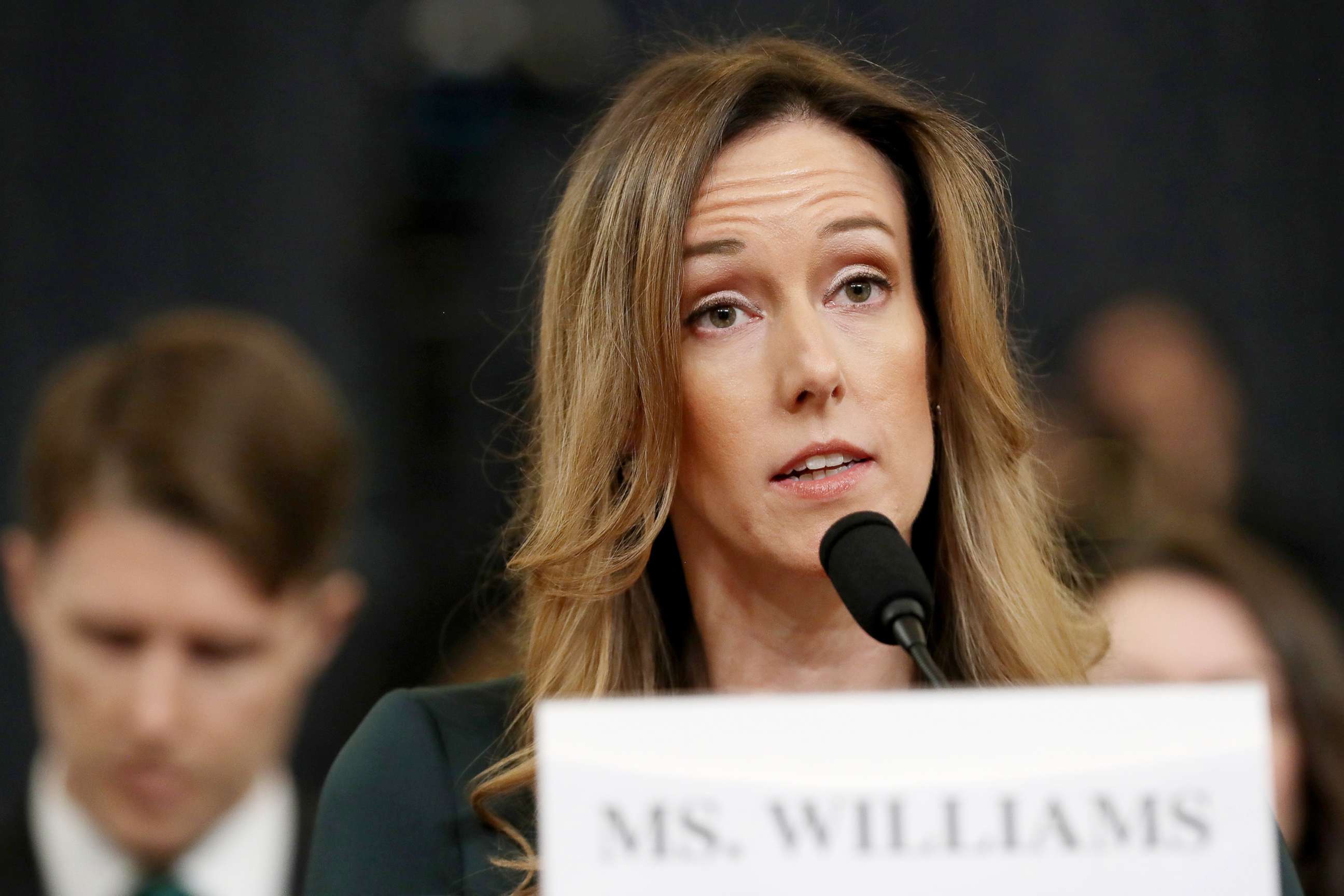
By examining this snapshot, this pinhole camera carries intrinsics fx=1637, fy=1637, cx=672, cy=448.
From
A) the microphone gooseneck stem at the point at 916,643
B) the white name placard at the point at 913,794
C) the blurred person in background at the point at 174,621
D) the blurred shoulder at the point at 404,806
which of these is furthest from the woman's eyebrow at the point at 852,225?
the blurred person in background at the point at 174,621

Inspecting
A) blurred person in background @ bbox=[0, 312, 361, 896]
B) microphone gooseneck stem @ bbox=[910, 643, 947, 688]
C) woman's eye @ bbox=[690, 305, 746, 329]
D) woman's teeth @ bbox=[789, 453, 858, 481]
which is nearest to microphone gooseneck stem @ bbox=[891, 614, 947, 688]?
microphone gooseneck stem @ bbox=[910, 643, 947, 688]

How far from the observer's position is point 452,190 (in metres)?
3.34

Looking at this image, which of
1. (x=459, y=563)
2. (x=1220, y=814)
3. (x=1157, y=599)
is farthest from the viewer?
(x=459, y=563)

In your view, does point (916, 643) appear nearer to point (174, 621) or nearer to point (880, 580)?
point (880, 580)

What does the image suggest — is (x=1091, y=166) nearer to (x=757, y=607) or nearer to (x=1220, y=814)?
(x=757, y=607)

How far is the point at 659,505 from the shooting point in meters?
1.72

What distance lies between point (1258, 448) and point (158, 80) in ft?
8.45

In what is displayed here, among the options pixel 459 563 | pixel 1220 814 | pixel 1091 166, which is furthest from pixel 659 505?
pixel 1091 166

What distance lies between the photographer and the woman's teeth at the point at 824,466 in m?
1.63

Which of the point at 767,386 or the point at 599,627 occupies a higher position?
the point at 767,386

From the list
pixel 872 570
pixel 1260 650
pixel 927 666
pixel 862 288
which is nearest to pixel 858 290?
pixel 862 288

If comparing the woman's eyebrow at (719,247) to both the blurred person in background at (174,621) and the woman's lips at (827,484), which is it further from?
the blurred person in background at (174,621)

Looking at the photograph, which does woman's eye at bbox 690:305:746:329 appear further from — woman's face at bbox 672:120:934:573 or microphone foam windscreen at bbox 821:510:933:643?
microphone foam windscreen at bbox 821:510:933:643

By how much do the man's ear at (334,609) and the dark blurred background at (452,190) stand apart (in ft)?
0.17
